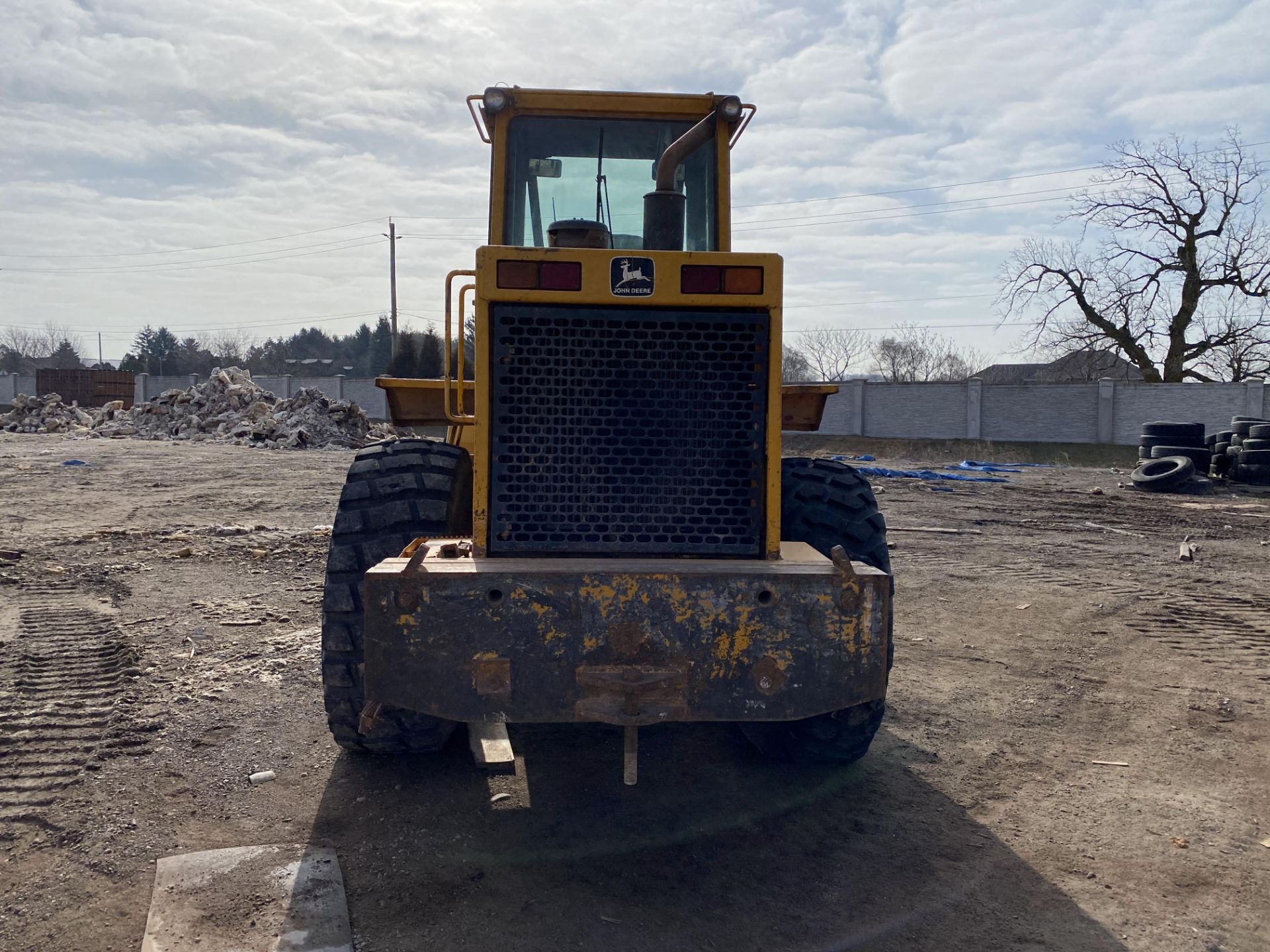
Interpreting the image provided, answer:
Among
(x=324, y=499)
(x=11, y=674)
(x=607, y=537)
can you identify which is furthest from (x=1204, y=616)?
(x=324, y=499)

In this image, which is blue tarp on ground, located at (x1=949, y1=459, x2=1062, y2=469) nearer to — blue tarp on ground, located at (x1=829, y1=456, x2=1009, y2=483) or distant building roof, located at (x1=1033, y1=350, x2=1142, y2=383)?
blue tarp on ground, located at (x1=829, y1=456, x2=1009, y2=483)

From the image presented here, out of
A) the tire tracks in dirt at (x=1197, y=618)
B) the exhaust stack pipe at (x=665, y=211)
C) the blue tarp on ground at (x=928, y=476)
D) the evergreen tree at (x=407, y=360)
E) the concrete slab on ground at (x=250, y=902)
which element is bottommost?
the concrete slab on ground at (x=250, y=902)

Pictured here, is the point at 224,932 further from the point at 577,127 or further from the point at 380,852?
the point at 577,127

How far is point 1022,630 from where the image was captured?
6.94m

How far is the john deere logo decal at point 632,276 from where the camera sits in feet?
11.3

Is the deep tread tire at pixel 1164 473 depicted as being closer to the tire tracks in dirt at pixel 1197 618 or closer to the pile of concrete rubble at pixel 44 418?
the tire tracks in dirt at pixel 1197 618

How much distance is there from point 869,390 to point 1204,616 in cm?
2677

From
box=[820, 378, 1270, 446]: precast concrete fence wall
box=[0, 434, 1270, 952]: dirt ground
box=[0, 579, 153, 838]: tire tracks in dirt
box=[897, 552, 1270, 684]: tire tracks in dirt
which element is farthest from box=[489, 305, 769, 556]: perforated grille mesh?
box=[820, 378, 1270, 446]: precast concrete fence wall

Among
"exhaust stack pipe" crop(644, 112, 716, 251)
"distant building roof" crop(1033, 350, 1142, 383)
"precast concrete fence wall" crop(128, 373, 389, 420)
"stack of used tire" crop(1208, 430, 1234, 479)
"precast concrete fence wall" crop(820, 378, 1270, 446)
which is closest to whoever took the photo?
"exhaust stack pipe" crop(644, 112, 716, 251)

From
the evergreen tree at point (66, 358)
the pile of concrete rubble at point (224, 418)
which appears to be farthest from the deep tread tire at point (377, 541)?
the evergreen tree at point (66, 358)

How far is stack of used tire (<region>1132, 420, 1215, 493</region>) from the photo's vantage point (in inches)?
689

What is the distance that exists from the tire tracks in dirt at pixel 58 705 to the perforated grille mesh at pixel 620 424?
2.07 metres

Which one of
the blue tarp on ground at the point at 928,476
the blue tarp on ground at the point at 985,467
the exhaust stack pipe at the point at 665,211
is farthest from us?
the blue tarp on ground at the point at 985,467

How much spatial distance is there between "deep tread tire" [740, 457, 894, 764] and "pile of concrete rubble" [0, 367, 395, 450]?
21.1 meters
